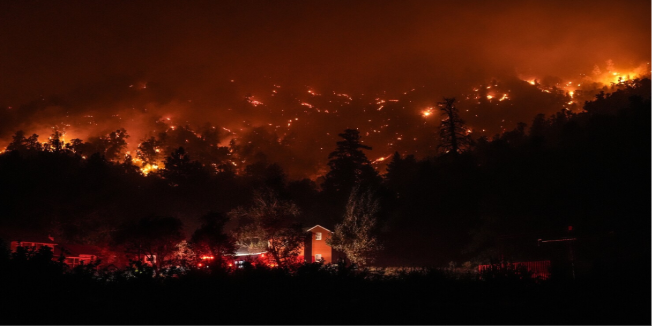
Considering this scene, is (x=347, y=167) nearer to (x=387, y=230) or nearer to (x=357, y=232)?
(x=387, y=230)

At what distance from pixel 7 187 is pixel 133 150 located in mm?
78122

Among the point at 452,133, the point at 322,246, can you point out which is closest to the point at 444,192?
the point at 322,246

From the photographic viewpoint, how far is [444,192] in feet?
136

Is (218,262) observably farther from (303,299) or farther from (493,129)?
(493,129)

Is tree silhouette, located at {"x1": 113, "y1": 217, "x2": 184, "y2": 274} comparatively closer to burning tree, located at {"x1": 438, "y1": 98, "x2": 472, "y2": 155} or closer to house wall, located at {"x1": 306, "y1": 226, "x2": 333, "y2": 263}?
house wall, located at {"x1": 306, "y1": 226, "x2": 333, "y2": 263}

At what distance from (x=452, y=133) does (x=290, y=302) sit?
4724cm

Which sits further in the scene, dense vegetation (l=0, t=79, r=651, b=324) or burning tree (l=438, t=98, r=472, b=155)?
burning tree (l=438, t=98, r=472, b=155)

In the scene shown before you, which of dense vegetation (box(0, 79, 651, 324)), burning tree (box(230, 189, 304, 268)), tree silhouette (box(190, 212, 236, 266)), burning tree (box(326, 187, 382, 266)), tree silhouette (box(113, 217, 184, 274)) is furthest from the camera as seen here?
burning tree (box(326, 187, 382, 266))

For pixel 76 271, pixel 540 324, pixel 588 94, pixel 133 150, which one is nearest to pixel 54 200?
pixel 76 271

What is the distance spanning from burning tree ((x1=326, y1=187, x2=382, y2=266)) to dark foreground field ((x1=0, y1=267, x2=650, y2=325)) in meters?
28.7

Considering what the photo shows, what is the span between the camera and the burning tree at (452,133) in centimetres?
5256

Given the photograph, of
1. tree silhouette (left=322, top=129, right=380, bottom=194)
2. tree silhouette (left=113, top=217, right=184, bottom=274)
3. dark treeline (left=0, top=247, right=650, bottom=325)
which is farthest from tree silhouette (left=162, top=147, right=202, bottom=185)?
dark treeline (left=0, top=247, right=650, bottom=325)

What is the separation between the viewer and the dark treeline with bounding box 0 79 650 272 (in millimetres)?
28344

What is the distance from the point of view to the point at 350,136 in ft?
233
